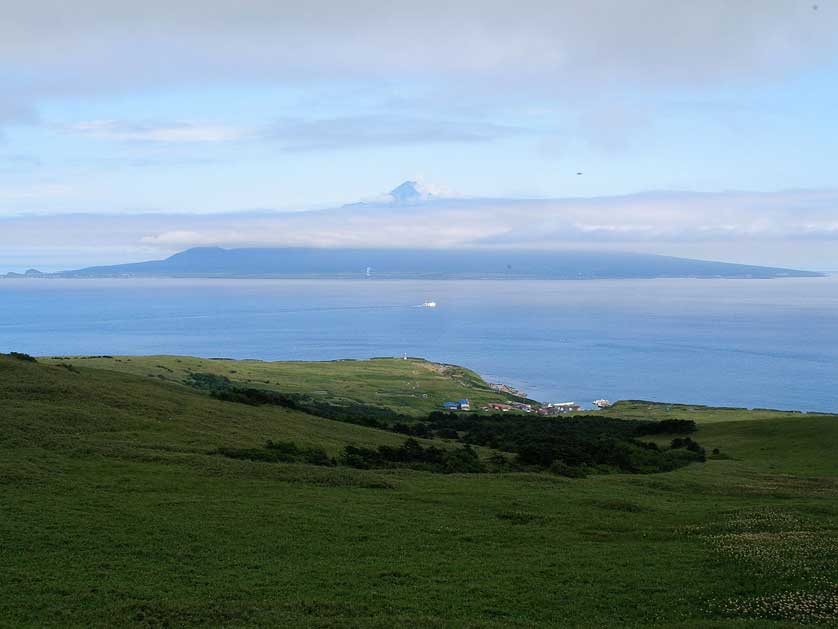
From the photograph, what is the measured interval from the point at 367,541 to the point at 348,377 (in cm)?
7939

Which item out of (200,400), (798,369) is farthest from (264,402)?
(798,369)

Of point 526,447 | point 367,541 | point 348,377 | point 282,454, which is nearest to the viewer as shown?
point 367,541

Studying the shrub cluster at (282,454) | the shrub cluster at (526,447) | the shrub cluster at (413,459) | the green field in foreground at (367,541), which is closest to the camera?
the green field in foreground at (367,541)

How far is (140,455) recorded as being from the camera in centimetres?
2492

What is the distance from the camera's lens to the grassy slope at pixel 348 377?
7369 centimetres

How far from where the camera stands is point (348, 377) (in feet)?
316

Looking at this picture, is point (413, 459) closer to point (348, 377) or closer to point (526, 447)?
point (526, 447)

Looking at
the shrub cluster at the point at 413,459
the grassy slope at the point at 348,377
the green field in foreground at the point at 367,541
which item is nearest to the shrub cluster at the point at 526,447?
the shrub cluster at the point at 413,459

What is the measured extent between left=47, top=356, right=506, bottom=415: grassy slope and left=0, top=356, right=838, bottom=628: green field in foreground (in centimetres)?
4224

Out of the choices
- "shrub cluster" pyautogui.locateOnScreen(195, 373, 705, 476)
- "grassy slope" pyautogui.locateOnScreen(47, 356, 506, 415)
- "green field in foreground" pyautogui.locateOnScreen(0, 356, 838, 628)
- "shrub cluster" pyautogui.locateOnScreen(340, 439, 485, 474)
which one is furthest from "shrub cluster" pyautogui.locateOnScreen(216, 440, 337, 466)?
"grassy slope" pyautogui.locateOnScreen(47, 356, 506, 415)

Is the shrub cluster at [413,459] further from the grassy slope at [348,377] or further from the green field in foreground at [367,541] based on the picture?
the grassy slope at [348,377]

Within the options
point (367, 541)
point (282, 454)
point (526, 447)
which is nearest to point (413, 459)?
point (282, 454)

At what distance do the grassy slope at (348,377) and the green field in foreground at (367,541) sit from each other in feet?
139

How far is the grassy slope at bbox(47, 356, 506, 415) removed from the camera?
7369 centimetres
